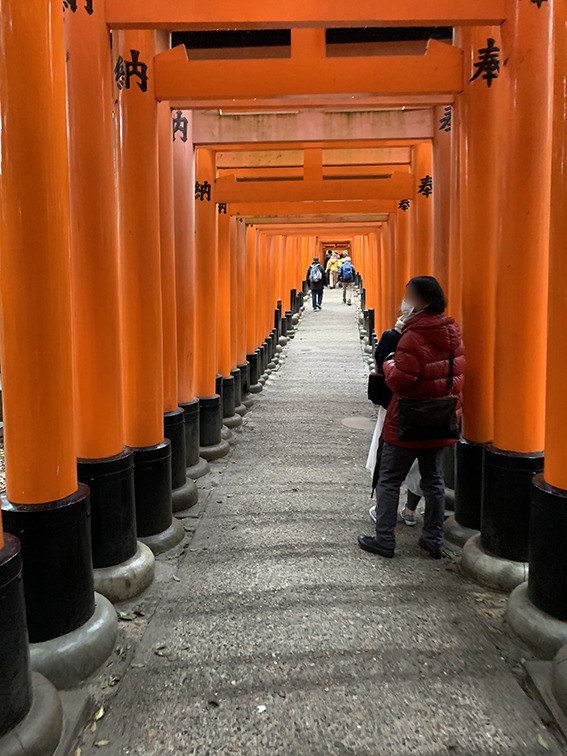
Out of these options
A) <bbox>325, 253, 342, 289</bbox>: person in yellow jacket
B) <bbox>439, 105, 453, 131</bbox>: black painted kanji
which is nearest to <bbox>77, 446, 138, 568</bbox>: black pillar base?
<bbox>439, 105, 453, 131</bbox>: black painted kanji

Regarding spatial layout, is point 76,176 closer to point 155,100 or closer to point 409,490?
point 155,100

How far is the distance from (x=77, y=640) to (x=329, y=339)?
16333mm

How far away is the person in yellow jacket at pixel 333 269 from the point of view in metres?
35.9

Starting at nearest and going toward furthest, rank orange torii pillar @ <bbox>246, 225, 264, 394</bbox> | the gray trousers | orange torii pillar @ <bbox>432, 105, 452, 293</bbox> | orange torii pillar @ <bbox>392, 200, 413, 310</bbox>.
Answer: the gray trousers < orange torii pillar @ <bbox>432, 105, 452, 293</bbox> < orange torii pillar @ <bbox>392, 200, 413, 310</bbox> < orange torii pillar @ <bbox>246, 225, 264, 394</bbox>

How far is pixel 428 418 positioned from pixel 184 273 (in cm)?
312

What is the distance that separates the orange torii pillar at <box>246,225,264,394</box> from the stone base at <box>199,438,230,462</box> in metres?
4.52

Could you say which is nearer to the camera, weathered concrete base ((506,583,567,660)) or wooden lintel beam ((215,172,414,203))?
weathered concrete base ((506,583,567,660))

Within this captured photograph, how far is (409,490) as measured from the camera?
190 inches

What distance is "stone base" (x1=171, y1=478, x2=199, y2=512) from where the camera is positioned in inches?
207

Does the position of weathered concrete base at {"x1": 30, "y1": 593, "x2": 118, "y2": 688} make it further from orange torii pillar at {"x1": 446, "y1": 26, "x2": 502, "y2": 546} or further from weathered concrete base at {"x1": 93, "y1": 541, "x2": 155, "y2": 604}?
orange torii pillar at {"x1": 446, "y1": 26, "x2": 502, "y2": 546}

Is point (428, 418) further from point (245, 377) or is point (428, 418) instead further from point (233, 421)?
point (245, 377)

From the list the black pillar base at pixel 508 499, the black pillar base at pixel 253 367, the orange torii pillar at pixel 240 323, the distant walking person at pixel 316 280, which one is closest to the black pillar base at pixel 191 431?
the black pillar base at pixel 508 499

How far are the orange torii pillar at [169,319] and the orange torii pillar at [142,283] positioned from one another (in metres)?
0.57

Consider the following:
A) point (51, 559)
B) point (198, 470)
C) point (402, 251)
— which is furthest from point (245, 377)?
point (51, 559)
